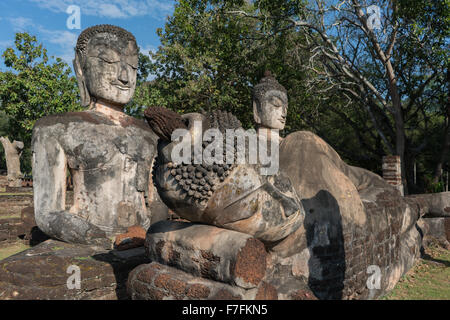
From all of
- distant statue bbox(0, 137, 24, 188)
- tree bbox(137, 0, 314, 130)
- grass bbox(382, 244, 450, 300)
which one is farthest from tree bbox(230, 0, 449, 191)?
distant statue bbox(0, 137, 24, 188)

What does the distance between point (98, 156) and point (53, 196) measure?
0.63 metres

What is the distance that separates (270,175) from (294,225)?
1.42 ft

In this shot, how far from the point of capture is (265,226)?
254cm

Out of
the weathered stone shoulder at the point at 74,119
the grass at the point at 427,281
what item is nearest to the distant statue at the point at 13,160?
the weathered stone shoulder at the point at 74,119

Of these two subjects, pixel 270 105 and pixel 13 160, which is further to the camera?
pixel 13 160

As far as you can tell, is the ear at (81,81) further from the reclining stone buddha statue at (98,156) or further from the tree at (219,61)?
the tree at (219,61)

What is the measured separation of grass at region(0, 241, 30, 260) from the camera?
5.93 m

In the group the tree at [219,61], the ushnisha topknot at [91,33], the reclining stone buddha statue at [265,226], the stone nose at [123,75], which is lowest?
the reclining stone buddha statue at [265,226]

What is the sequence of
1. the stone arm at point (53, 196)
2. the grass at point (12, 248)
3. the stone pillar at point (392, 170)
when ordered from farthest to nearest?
the stone pillar at point (392, 170) < the grass at point (12, 248) < the stone arm at point (53, 196)

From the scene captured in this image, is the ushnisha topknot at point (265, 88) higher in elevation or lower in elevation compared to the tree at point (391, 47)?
lower

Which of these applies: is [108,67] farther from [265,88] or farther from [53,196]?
[265,88]

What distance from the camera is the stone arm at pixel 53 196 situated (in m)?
3.78

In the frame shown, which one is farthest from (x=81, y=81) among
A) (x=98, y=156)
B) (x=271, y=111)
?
(x=271, y=111)

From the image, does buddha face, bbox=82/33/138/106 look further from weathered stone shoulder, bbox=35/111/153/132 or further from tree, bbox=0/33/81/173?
tree, bbox=0/33/81/173
